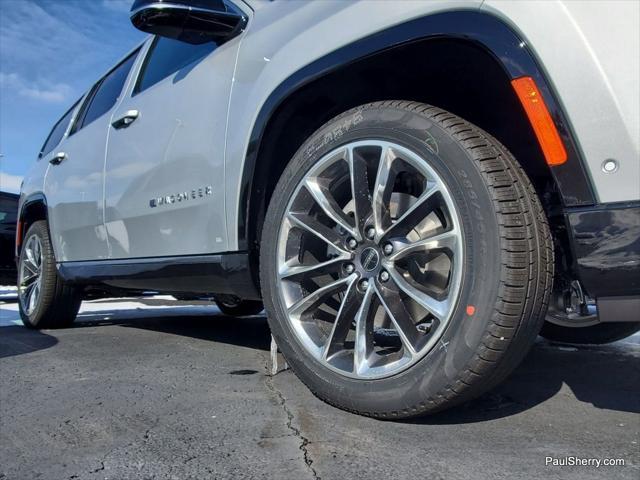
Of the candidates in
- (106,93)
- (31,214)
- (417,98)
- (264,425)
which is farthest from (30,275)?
(417,98)

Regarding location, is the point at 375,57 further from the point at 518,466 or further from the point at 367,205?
the point at 518,466

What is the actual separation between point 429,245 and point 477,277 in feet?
0.75

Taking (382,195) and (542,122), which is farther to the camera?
(382,195)

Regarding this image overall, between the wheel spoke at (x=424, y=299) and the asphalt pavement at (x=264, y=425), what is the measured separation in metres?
0.40

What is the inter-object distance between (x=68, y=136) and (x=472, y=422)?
4058mm

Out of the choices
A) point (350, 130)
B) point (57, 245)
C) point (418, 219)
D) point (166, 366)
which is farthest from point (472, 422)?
point (57, 245)

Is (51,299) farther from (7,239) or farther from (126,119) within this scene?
(7,239)

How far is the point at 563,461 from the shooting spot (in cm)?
160

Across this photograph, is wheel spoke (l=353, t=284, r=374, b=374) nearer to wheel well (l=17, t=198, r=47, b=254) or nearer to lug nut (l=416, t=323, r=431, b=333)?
lug nut (l=416, t=323, r=431, b=333)

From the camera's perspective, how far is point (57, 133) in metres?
5.19

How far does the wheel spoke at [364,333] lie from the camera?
1.99m

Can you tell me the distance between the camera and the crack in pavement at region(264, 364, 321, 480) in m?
1.57

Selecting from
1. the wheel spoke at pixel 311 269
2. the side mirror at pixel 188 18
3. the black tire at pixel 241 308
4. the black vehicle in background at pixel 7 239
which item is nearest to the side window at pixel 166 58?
the side mirror at pixel 188 18

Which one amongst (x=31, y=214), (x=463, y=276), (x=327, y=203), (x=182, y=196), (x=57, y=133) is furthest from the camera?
(x=57, y=133)
